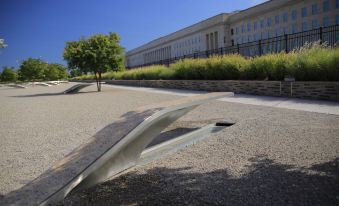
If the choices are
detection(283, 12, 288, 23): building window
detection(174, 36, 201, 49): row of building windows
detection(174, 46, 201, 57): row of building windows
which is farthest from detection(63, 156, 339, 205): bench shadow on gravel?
detection(174, 46, 201, 57): row of building windows

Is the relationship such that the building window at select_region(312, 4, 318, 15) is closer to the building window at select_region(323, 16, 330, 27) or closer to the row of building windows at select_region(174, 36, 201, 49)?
the building window at select_region(323, 16, 330, 27)

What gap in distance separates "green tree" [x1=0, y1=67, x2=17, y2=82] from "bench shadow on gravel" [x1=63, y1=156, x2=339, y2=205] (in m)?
112

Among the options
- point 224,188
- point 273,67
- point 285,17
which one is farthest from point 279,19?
point 224,188

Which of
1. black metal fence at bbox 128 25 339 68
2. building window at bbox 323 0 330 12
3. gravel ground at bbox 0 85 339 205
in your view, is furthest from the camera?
building window at bbox 323 0 330 12

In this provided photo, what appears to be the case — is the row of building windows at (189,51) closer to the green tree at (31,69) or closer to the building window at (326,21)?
the building window at (326,21)

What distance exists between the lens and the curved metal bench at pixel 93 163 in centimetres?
364

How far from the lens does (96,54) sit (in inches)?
982

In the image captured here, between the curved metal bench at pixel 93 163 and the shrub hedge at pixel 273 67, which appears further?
the shrub hedge at pixel 273 67

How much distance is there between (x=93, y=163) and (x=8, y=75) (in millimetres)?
112898

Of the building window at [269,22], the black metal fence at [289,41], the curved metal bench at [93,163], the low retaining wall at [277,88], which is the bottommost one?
the curved metal bench at [93,163]

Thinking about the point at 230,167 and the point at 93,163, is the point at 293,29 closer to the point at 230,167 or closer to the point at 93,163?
the point at 230,167

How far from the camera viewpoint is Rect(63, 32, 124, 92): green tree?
2500 centimetres

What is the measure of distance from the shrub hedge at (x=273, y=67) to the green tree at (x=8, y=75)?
9751 centimetres

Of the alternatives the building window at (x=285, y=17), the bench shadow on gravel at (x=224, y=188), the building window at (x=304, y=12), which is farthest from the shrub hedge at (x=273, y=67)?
the building window at (x=285, y=17)
